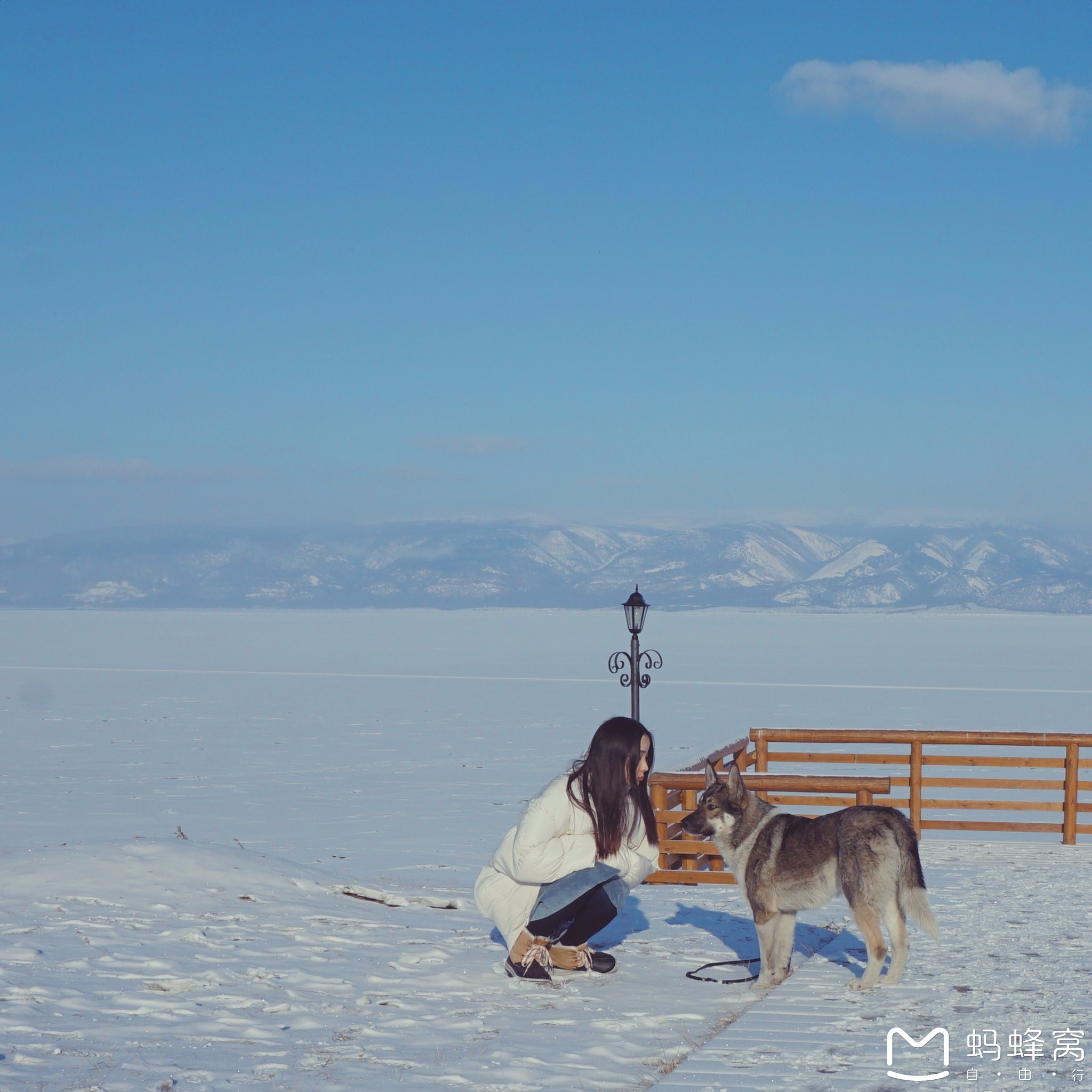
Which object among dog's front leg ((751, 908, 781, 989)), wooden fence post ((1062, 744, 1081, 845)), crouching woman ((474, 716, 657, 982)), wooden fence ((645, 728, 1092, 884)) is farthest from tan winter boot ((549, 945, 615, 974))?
wooden fence post ((1062, 744, 1081, 845))

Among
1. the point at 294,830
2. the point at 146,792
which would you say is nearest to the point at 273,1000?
the point at 294,830

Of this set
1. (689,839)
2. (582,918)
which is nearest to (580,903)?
(582,918)

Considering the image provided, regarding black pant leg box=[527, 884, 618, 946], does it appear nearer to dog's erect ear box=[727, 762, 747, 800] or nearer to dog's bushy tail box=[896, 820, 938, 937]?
dog's erect ear box=[727, 762, 747, 800]

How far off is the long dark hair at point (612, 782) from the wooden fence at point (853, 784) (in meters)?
2.66

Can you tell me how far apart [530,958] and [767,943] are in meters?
1.27

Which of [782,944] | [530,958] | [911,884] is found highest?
[911,884]

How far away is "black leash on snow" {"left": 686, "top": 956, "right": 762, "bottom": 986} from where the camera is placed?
22.8 ft

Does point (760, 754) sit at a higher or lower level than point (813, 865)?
lower

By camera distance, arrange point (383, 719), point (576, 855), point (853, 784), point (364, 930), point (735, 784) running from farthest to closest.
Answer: point (383, 719), point (853, 784), point (364, 930), point (735, 784), point (576, 855)

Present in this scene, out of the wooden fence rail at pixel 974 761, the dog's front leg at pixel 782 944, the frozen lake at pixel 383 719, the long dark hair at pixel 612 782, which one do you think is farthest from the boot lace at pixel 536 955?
the frozen lake at pixel 383 719

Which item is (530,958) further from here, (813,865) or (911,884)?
(911,884)

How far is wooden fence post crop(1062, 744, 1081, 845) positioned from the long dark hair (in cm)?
606

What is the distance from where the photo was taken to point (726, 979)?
702 centimetres

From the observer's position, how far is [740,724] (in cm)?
2616
